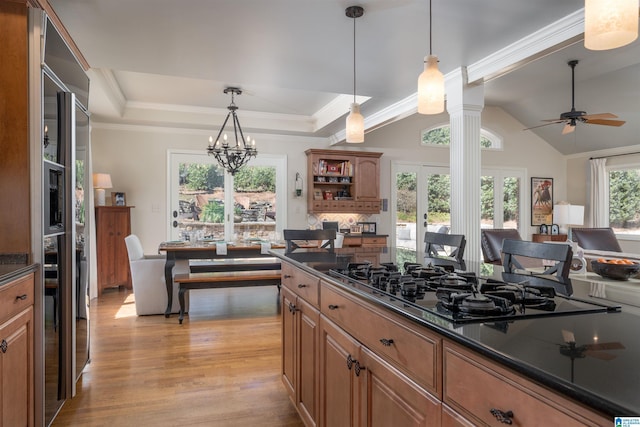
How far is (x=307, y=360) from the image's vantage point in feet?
6.73

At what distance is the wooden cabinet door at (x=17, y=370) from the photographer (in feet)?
5.59

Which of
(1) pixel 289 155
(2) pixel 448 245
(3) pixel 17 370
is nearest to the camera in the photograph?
(3) pixel 17 370

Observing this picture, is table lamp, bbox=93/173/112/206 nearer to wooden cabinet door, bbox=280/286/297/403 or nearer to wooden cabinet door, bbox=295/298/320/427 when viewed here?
wooden cabinet door, bbox=280/286/297/403

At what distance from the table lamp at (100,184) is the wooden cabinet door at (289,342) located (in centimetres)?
434

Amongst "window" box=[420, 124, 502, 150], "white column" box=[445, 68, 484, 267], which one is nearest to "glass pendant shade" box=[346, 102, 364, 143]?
"white column" box=[445, 68, 484, 267]

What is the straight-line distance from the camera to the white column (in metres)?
3.90

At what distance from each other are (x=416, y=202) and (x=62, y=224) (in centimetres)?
615

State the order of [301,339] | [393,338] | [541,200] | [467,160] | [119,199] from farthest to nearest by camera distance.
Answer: [541,200], [119,199], [467,160], [301,339], [393,338]

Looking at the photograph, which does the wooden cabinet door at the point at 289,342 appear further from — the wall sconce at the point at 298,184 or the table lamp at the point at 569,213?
the table lamp at the point at 569,213

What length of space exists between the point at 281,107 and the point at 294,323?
14.9ft

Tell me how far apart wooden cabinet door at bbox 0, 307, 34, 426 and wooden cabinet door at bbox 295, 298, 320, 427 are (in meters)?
1.29

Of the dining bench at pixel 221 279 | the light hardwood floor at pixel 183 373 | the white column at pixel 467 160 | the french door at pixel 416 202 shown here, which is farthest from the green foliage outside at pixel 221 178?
the white column at pixel 467 160

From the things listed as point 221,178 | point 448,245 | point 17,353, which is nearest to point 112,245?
point 221,178

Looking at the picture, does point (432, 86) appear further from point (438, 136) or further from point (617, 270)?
point (438, 136)
